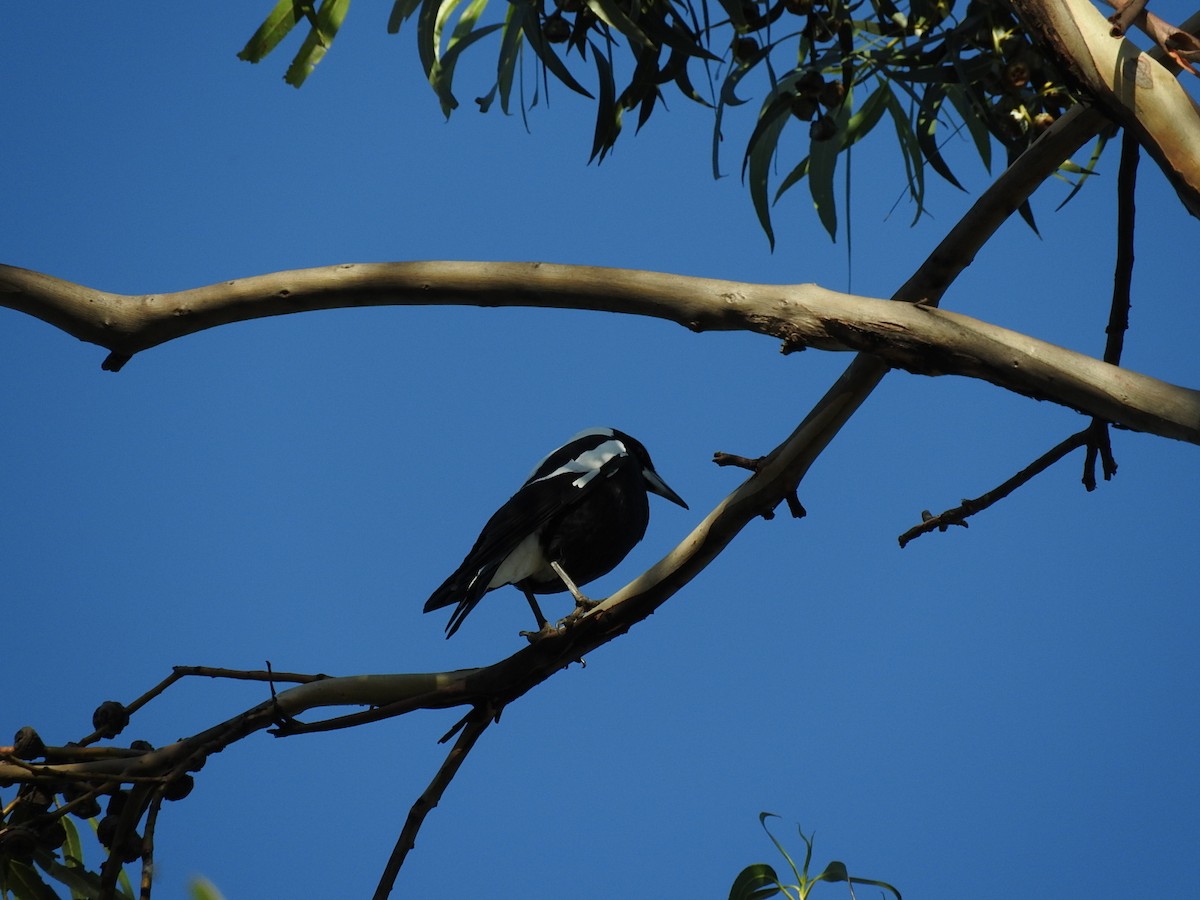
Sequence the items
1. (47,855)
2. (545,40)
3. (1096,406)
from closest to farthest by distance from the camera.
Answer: (1096,406), (47,855), (545,40)

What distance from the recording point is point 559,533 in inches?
87.2

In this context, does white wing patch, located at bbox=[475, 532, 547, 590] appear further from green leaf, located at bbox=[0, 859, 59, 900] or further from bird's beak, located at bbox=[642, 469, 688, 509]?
green leaf, located at bbox=[0, 859, 59, 900]

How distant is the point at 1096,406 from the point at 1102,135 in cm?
97

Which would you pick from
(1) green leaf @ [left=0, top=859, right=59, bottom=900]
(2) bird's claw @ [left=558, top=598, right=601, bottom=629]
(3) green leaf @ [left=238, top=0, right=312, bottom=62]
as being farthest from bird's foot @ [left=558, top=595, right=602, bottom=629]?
(3) green leaf @ [left=238, top=0, right=312, bottom=62]

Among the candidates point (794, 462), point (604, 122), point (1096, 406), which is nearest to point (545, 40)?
point (604, 122)

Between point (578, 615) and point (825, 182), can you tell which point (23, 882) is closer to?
point (578, 615)

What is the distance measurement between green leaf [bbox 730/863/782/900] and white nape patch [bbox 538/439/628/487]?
33.7 inches

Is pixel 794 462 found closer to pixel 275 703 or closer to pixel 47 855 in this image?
pixel 275 703

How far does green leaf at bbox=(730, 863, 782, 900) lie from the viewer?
1.58 metres

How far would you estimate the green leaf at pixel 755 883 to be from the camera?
1580 mm

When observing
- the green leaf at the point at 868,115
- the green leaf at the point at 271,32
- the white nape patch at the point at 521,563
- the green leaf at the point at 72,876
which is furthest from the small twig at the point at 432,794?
the green leaf at the point at 868,115

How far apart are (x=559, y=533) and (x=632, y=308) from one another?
992 mm

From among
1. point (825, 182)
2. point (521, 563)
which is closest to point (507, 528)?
point (521, 563)

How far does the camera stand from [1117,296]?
1.37m
